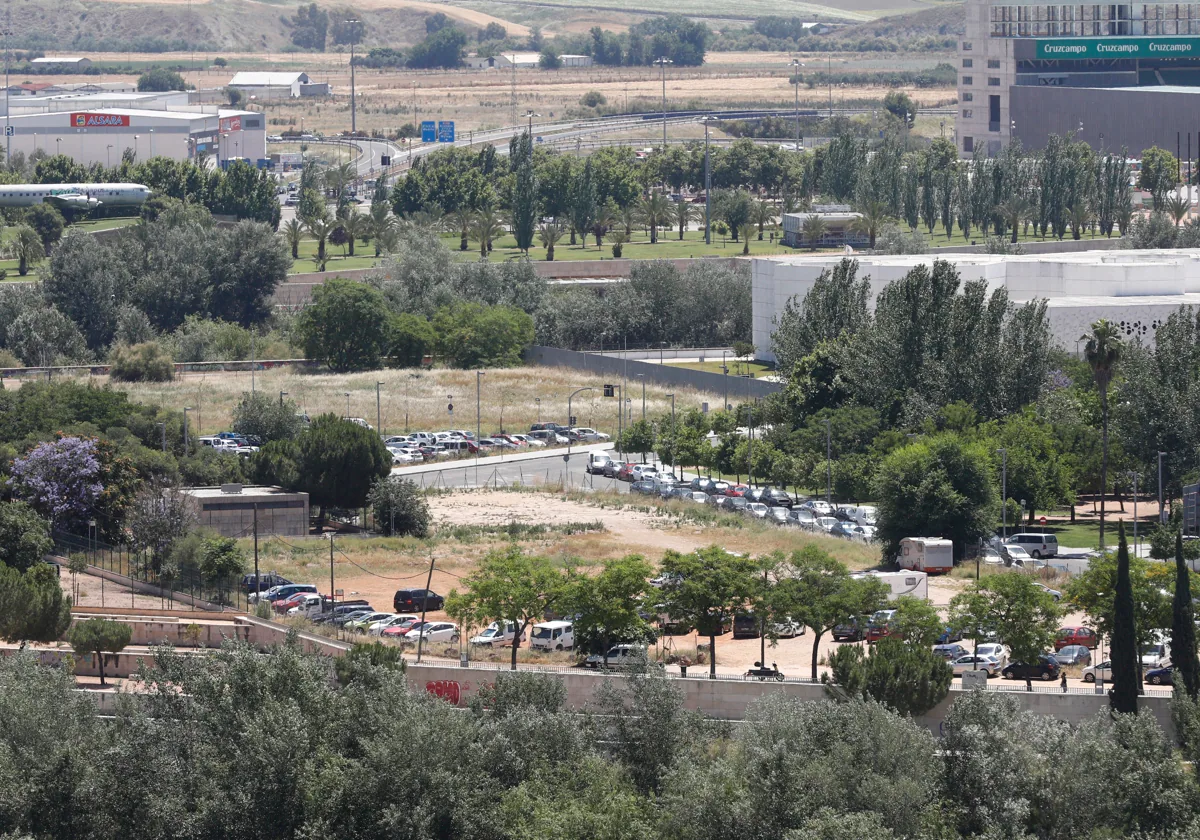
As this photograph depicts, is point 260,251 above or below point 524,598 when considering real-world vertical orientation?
above

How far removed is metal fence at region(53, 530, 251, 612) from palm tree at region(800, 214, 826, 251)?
7414 cm

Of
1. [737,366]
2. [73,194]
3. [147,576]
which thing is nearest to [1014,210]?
[737,366]

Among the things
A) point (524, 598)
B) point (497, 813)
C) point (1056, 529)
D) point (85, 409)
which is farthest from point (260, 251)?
point (497, 813)

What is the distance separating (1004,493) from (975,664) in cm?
1706

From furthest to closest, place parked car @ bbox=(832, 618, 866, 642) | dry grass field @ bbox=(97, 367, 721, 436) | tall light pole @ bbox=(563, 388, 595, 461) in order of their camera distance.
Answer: dry grass field @ bbox=(97, 367, 721, 436) < tall light pole @ bbox=(563, 388, 595, 461) < parked car @ bbox=(832, 618, 866, 642)

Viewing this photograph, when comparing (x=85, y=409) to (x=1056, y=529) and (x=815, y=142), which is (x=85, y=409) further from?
(x=815, y=142)

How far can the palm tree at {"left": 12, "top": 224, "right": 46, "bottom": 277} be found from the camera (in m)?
127

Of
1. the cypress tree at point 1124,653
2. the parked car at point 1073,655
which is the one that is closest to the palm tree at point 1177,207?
the parked car at point 1073,655

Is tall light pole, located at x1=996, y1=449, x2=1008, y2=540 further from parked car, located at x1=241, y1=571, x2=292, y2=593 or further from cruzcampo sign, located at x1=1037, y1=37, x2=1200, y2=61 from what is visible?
cruzcampo sign, located at x1=1037, y1=37, x2=1200, y2=61

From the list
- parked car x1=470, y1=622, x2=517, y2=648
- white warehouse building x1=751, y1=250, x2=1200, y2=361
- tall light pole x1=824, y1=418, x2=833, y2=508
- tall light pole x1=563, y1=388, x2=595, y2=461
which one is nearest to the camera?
parked car x1=470, y1=622, x2=517, y2=648

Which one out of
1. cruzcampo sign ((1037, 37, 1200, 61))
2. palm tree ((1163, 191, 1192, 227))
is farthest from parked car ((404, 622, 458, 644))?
cruzcampo sign ((1037, 37, 1200, 61))

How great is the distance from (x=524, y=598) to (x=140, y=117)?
398ft

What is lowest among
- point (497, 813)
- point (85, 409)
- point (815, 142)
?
point (497, 813)

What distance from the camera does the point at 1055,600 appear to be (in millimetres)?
53625
